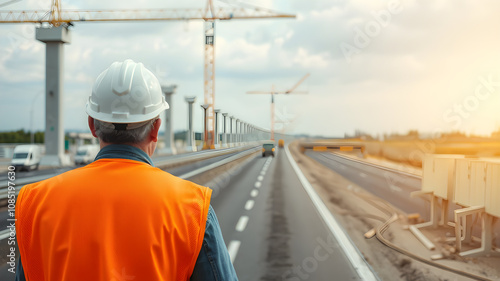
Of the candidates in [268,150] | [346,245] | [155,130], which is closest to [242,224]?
[346,245]

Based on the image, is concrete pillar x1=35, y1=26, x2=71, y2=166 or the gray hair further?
concrete pillar x1=35, y1=26, x2=71, y2=166

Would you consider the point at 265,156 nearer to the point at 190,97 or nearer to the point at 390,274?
the point at 190,97

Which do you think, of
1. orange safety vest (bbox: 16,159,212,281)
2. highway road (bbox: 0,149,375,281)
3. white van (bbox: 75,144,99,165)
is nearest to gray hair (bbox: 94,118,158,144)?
orange safety vest (bbox: 16,159,212,281)

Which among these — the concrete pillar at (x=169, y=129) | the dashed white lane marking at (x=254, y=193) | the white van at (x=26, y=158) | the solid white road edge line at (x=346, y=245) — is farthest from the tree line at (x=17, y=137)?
the solid white road edge line at (x=346, y=245)

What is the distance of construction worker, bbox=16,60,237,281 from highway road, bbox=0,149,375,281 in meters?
4.63

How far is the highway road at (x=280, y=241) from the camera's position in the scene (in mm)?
6500

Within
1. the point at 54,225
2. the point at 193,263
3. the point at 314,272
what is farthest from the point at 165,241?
the point at 314,272

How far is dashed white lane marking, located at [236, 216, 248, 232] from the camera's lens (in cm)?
971

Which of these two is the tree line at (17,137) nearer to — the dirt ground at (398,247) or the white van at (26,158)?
the white van at (26,158)

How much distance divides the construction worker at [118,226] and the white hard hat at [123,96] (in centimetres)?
15

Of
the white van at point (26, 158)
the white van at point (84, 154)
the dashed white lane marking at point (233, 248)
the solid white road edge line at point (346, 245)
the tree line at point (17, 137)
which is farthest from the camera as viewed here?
the tree line at point (17, 137)

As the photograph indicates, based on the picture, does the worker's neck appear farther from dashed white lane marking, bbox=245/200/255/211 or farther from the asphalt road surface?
dashed white lane marking, bbox=245/200/255/211

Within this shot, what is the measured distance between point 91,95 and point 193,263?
0.90 metres

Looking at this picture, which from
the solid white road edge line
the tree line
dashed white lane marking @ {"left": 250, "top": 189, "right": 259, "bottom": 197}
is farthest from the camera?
the tree line
